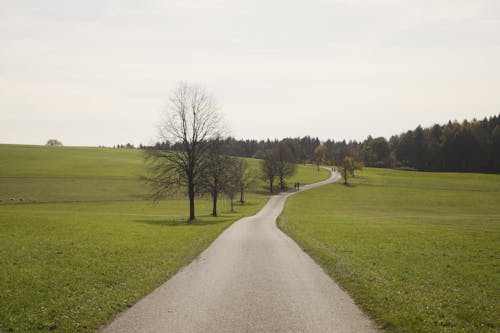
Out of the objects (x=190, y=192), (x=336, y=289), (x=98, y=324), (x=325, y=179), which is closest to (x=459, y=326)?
(x=336, y=289)

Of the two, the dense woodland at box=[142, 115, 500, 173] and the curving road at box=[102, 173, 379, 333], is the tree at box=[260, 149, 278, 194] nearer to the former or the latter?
the dense woodland at box=[142, 115, 500, 173]

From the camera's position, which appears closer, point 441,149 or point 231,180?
point 231,180

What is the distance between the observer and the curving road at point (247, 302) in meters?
8.80

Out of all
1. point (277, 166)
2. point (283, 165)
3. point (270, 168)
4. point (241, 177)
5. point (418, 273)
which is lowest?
point (418, 273)

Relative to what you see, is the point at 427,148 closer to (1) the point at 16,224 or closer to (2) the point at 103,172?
(2) the point at 103,172

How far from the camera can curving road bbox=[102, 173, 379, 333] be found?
→ 28.9 feet

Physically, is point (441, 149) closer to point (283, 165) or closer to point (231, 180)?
point (283, 165)

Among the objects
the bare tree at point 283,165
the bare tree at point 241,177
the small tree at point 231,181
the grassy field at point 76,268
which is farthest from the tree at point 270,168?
the grassy field at point 76,268

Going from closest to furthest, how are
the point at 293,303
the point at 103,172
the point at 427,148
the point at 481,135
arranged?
the point at 293,303 < the point at 103,172 < the point at 481,135 < the point at 427,148

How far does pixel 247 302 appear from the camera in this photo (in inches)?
417

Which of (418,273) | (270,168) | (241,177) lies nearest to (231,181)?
(241,177)

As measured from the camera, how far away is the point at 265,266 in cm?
1562

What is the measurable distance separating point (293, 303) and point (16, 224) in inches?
975

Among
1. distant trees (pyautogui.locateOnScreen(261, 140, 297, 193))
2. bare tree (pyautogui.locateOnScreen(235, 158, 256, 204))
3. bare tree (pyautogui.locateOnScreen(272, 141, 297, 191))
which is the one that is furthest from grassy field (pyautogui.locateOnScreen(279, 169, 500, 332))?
bare tree (pyautogui.locateOnScreen(272, 141, 297, 191))
